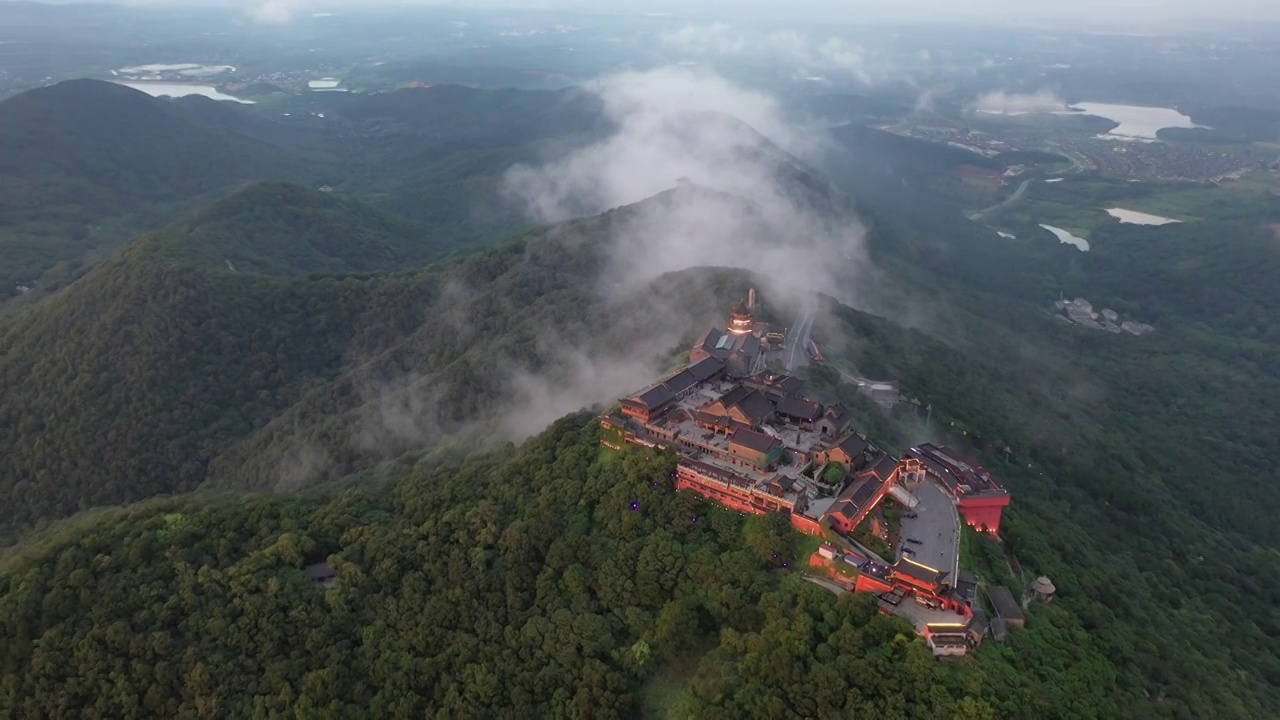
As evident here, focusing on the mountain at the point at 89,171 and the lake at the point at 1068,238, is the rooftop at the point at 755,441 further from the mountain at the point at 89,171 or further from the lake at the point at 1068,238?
the lake at the point at 1068,238

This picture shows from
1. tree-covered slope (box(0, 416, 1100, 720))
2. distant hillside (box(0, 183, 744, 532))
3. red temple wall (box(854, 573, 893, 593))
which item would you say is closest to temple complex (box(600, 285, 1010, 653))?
red temple wall (box(854, 573, 893, 593))

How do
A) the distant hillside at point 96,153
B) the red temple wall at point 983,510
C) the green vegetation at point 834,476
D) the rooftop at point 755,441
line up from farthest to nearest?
the distant hillside at point 96,153 < the rooftop at point 755,441 < the green vegetation at point 834,476 < the red temple wall at point 983,510

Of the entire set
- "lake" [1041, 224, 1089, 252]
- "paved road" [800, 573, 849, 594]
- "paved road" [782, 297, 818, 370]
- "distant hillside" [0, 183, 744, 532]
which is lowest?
"lake" [1041, 224, 1089, 252]

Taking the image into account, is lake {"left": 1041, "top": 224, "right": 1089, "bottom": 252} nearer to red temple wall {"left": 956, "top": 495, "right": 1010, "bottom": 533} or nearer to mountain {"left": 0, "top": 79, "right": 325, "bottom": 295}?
red temple wall {"left": 956, "top": 495, "right": 1010, "bottom": 533}

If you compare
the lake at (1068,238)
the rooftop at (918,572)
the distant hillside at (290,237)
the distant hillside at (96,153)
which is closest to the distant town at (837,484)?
the rooftop at (918,572)

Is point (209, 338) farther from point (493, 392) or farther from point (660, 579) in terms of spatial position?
point (660, 579)

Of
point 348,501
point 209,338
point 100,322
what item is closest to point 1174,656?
point 348,501
